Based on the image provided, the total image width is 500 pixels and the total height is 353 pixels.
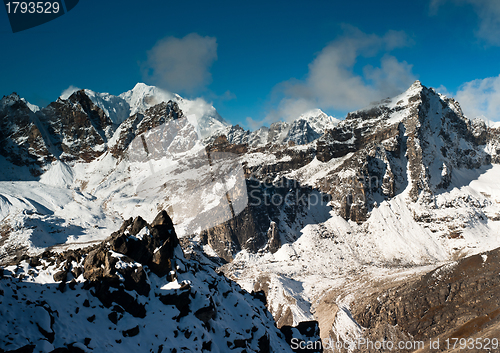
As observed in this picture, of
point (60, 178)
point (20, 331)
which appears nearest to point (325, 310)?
point (20, 331)

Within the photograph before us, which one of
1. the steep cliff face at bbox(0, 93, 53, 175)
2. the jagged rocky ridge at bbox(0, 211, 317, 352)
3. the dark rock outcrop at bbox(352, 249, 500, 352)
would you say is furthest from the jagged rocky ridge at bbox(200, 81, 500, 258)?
the steep cliff face at bbox(0, 93, 53, 175)

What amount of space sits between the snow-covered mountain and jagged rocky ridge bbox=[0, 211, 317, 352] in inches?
960

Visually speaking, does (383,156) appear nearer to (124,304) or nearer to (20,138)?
(124,304)

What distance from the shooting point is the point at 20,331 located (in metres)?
17.0

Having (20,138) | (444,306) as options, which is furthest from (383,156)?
(20,138)

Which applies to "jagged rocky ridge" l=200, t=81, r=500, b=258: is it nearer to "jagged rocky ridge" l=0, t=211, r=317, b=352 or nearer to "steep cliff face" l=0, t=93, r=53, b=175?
"jagged rocky ridge" l=0, t=211, r=317, b=352

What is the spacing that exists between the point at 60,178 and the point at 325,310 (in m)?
182

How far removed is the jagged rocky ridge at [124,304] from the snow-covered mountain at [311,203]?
24.4 metres

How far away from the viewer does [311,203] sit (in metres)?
142

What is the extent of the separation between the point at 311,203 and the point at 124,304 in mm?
124285

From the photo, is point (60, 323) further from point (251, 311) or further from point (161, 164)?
point (161, 164)

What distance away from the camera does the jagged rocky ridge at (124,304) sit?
18938 mm

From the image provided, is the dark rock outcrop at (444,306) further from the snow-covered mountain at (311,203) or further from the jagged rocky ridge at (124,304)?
the jagged rocky ridge at (124,304)

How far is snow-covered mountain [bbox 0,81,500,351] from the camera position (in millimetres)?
85562
